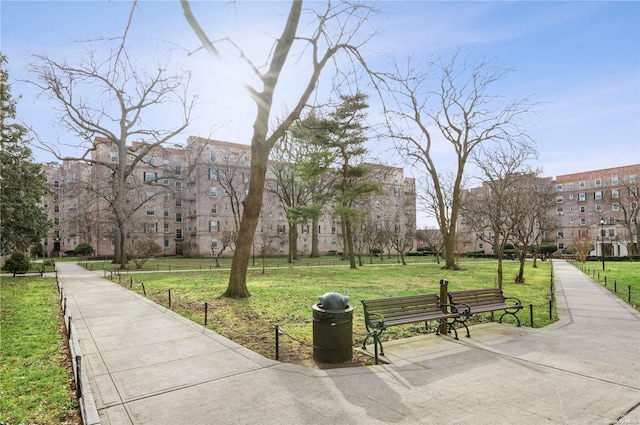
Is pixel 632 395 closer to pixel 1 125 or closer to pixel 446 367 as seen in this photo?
pixel 446 367

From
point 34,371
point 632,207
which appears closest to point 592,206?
point 632,207

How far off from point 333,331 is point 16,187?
90.6 feet

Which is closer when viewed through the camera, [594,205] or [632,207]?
[632,207]

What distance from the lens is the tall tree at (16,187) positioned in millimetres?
24562

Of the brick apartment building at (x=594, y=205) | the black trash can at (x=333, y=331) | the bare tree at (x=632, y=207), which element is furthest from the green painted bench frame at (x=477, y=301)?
the brick apartment building at (x=594, y=205)

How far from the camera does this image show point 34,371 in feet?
20.6

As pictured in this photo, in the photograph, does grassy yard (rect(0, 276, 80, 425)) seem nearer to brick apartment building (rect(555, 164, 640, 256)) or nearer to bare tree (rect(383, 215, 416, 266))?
bare tree (rect(383, 215, 416, 266))

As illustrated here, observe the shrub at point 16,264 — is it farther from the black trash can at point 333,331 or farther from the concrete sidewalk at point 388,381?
the black trash can at point 333,331

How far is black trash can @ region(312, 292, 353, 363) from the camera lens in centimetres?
652

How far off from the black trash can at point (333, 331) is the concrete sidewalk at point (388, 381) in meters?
0.45

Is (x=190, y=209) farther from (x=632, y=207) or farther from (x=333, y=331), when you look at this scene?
(x=632, y=207)

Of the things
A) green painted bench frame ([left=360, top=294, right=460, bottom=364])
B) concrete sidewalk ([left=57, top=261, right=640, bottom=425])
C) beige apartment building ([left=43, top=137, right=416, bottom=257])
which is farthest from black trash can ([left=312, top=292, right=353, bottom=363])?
beige apartment building ([left=43, top=137, right=416, bottom=257])

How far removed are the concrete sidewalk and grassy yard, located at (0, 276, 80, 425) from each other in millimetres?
371

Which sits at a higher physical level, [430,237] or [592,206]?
→ [592,206]
